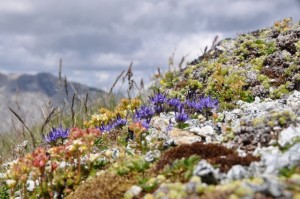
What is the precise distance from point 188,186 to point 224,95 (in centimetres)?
673

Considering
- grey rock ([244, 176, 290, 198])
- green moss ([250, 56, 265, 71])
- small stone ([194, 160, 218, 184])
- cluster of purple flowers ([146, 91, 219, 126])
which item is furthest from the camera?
green moss ([250, 56, 265, 71])

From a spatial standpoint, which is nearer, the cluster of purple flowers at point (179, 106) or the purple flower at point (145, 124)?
the purple flower at point (145, 124)

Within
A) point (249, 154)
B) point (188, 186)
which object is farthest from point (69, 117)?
point (188, 186)

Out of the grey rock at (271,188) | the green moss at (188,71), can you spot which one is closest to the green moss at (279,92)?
the green moss at (188,71)

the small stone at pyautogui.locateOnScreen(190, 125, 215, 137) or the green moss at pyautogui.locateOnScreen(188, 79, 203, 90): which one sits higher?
the green moss at pyautogui.locateOnScreen(188, 79, 203, 90)

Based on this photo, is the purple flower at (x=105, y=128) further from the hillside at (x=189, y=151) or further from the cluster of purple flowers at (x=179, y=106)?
→ the cluster of purple flowers at (x=179, y=106)

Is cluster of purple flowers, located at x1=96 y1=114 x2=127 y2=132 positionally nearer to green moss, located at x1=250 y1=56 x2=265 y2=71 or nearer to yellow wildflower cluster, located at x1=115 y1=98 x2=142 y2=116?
yellow wildflower cluster, located at x1=115 y1=98 x2=142 y2=116

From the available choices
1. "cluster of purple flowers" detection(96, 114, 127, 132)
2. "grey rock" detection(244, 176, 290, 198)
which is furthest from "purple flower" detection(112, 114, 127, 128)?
"grey rock" detection(244, 176, 290, 198)

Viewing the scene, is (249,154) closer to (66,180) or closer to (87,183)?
(87,183)

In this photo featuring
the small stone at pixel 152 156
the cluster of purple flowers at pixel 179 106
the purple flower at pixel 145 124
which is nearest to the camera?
the small stone at pixel 152 156

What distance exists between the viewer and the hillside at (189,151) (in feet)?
16.1

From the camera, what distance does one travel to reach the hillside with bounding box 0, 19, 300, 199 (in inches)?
193

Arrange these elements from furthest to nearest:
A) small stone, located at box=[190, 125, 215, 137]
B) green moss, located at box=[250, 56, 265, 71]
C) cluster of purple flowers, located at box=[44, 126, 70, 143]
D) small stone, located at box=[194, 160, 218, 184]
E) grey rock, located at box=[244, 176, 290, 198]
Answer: green moss, located at box=[250, 56, 265, 71], cluster of purple flowers, located at box=[44, 126, 70, 143], small stone, located at box=[190, 125, 215, 137], small stone, located at box=[194, 160, 218, 184], grey rock, located at box=[244, 176, 290, 198]

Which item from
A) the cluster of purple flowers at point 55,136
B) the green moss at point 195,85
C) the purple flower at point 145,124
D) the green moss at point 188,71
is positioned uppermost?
the green moss at point 188,71
